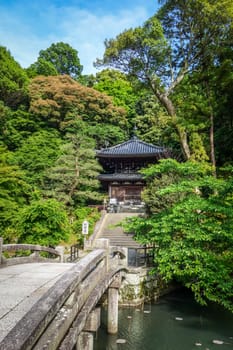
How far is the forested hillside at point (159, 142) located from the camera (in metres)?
8.67

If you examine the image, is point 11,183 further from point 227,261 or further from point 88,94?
point 88,94

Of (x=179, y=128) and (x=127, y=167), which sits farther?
(x=127, y=167)

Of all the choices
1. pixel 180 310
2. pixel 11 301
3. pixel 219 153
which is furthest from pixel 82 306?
pixel 219 153

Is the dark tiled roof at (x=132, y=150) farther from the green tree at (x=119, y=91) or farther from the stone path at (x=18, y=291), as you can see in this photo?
the stone path at (x=18, y=291)

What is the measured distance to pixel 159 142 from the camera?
32.8 meters

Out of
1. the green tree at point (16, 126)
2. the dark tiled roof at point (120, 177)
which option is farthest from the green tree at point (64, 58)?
the dark tiled roof at point (120, 177)

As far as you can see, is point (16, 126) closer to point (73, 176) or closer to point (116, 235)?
point (73, 176)

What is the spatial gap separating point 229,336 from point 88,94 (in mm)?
28244

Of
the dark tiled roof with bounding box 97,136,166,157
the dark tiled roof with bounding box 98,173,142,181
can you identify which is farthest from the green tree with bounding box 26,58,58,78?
the dark tiled roof with bounding box 98,173,142,181

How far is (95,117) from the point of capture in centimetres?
3144

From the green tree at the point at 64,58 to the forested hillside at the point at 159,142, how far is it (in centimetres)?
1693

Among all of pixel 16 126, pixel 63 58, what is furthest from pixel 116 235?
pixel 63 58

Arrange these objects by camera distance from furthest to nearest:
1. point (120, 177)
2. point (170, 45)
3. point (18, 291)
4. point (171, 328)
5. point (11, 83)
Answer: point (11, 83) < point (120, 177) < point (170, 45) < point (171, 328) < point (18, 291)

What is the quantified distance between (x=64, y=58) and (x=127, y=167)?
31.8 meters
